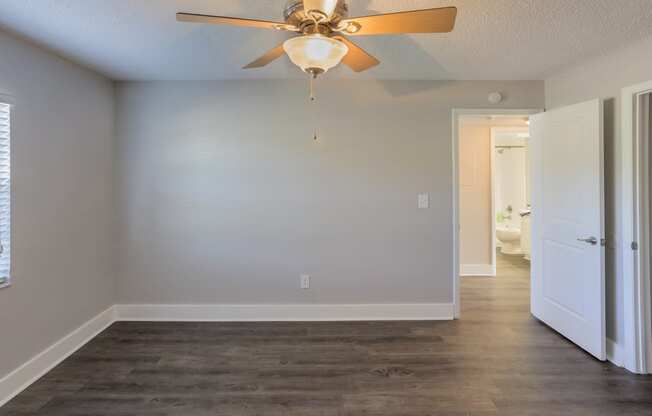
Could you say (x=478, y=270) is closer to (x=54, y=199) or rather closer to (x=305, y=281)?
(x=305, y=281)

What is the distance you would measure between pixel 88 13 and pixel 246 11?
35.3 inches

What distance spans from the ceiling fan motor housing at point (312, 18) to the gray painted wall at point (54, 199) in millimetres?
1935

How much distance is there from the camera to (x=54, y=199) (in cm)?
266

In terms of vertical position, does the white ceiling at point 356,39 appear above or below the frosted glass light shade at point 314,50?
above

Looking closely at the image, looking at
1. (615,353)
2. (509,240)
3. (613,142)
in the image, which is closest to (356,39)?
(613,142)

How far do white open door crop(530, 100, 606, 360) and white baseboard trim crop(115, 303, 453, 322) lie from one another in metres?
0.92

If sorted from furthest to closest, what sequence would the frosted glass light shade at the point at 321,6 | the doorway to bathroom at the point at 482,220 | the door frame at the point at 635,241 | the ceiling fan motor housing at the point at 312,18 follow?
1. the doorway to bathroom at the point at 482,220
2. the door frame at the point at 635,241
3. the ceiling fan motor housing at the point at 312,18
4. the frosted glass light shade at the point at 321,6

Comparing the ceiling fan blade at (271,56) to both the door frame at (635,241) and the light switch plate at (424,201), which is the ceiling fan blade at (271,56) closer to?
the light switch plate at (424,201)

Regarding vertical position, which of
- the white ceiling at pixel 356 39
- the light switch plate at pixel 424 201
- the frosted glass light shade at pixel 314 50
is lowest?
the light switch plate at pixel 424 201

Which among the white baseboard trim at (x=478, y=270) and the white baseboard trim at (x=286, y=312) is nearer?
the white baseboard trim at (x=286, y=312)

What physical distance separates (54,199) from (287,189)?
1.81 metres

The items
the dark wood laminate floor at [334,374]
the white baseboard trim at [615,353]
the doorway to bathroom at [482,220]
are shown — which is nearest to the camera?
the dark wood laminate floor at [334,374]

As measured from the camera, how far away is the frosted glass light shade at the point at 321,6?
1.42 metres

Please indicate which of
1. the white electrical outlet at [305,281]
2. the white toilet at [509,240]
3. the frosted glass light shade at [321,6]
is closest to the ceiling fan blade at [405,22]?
the frosted glass light shade at [321,6]
